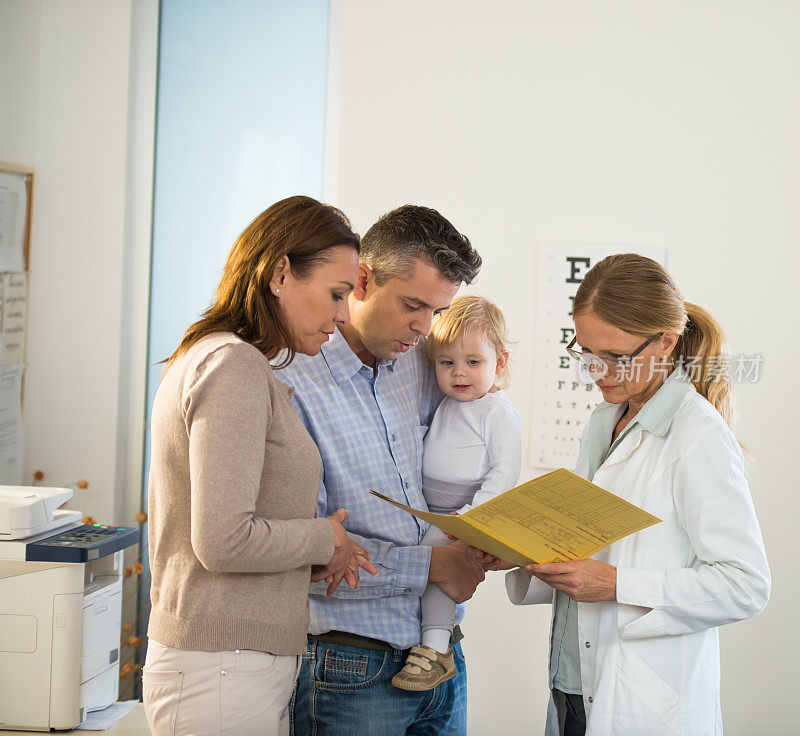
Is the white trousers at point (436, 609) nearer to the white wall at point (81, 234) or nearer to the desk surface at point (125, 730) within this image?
the desk surface at point (125, 730)

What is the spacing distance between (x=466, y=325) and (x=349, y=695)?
0.91m

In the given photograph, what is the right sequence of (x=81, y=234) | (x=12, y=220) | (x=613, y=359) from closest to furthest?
(x=613, y=359) → (x=12, y=220) → (x=81, y=234)

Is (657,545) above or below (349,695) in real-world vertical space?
above

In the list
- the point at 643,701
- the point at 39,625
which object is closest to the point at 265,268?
the point at 643,701

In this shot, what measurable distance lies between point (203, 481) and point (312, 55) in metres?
2.60

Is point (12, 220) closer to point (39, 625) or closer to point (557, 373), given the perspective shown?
point (39, 625)

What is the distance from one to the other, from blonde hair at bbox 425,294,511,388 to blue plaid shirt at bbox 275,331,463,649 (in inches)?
11.7

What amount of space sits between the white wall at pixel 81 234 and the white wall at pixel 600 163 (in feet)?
2.89

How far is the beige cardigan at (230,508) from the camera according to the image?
1168 millimetres

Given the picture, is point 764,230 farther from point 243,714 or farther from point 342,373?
point 243,714

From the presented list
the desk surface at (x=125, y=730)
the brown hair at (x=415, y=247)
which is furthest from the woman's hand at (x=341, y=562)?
the desk surface at (x=125, y=730)

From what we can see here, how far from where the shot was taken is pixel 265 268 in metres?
1.34

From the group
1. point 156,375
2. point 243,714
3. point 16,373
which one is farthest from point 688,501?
point 16,373

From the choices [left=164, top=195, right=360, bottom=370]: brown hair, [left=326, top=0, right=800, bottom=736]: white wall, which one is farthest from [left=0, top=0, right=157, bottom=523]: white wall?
[left=164, top=195, right=360, bottom=370]: brown hair
